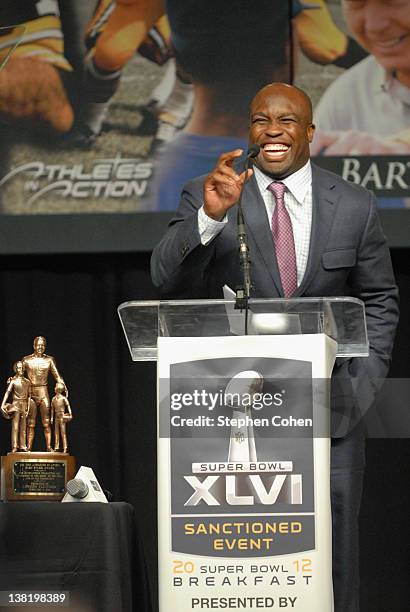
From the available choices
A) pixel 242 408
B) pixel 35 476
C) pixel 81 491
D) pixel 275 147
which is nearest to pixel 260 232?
pixel 275 147

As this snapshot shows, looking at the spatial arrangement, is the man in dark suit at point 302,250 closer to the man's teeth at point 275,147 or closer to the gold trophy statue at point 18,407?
the man's teeth at point 275,147

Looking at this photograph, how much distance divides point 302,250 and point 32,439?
3.99 ft

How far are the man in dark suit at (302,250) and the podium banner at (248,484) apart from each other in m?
0.37

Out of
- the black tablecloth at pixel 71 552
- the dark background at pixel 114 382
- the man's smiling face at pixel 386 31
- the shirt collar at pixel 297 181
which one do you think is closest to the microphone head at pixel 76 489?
the black tablecloth at pixel 71 552

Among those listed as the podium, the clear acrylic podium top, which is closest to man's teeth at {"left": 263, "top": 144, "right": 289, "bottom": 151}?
the clear acrylic podium top

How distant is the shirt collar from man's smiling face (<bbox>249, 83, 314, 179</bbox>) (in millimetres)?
15

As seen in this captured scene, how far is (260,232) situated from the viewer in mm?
2840

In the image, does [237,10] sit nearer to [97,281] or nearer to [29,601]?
[97,281]

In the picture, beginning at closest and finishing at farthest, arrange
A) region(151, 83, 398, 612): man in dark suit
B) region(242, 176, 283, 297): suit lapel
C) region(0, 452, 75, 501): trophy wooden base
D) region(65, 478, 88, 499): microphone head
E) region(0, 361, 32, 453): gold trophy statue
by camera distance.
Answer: region(151, 83, 398, 612): man in dark suit → region(242, 176, 283, 297): suit lapel → region(65, 478, 88, 499): microphone head → region(0, 452, 75, 501): trophy wooden base → region(0, 361, 32, 453): gold trophy statue

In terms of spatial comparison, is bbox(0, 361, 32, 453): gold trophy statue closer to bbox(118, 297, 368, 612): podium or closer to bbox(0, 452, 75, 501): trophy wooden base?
bbox(0, 452, 75, 501): trophy wooden base

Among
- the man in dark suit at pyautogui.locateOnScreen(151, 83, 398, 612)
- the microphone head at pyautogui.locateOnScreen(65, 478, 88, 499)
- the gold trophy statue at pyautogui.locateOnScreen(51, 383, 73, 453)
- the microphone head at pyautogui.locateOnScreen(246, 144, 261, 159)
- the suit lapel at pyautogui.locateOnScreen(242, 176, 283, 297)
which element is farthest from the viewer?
the gold trophy statue at pyautogui.locateOnScreen(51, 383, 73, 453)

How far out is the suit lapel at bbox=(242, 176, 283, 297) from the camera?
110 inches

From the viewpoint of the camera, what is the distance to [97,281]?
567 centimetres

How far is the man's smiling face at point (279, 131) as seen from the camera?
2.91 metres
